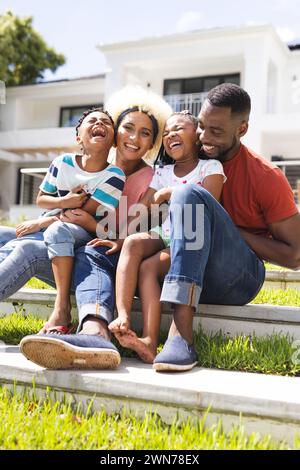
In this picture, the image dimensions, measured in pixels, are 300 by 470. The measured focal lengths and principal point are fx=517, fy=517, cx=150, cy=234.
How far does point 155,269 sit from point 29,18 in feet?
69.2

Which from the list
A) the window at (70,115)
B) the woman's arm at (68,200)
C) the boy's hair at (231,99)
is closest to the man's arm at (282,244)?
the boy's hair at (231,99)

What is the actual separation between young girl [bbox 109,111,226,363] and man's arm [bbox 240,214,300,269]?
28 cm

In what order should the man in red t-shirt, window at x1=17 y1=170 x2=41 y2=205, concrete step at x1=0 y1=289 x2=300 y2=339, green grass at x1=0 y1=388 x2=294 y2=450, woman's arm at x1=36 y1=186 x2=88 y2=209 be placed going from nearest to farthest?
green grass at x1=0 y1=388 x2=294 y2=450 → the man in red t-shirt → concrete step at x1=0 y1=289 x2=300 y2=339 → woman's arm at x1=36 y1=186 x2=88 y2=209 → window at x1=17 y1=170 x2=41 y2=205

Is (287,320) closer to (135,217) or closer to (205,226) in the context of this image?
(205,226)

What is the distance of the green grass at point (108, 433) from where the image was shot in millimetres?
1474

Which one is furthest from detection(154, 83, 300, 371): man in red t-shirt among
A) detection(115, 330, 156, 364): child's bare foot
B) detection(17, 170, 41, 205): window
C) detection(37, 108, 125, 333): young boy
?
detection(17, 170, 41, 205): window

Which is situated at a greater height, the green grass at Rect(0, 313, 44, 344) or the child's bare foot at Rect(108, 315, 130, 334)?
the child's bare foot at Rect(108, 315, 130, 334)

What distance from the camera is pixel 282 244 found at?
2.32 metres

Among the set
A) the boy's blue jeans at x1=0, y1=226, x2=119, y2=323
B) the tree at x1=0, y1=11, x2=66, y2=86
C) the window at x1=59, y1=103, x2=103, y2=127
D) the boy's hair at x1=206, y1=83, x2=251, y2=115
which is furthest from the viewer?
the tree at x1=0, y1=11, x2=66, y2=86

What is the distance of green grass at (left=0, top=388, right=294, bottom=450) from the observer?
4.83 ft

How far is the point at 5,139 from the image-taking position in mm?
17469

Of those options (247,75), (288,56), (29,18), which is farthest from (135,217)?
(29,18)

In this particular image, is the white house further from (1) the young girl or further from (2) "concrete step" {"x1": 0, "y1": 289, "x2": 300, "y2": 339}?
(2) "concrete step" {"x1": 0, "y1": 289, "x2": 300, "y2": 339}

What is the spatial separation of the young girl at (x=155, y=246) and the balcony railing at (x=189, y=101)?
11.9 meters
